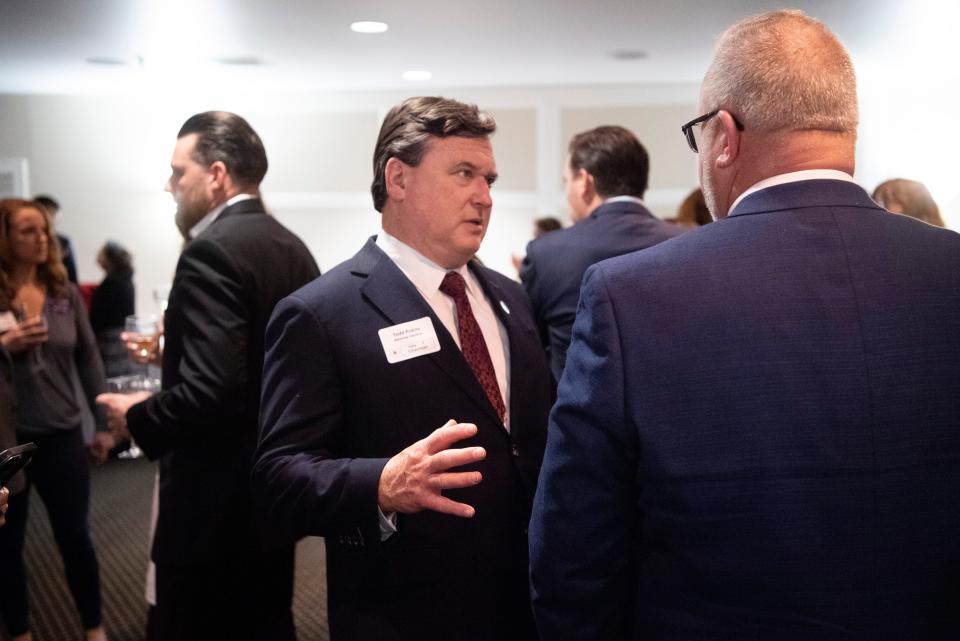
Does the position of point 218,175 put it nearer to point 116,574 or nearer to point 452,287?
point 452,287

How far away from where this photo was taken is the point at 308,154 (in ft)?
27.2

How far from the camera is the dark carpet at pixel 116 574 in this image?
141 inches

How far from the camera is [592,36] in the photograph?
5.84 meters

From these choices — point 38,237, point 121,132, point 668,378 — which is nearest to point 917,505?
point 668,378

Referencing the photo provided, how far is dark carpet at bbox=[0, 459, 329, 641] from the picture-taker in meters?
3.57

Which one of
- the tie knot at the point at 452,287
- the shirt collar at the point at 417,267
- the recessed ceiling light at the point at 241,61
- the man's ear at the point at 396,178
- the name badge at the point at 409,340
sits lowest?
the name badge at the point at 409,340

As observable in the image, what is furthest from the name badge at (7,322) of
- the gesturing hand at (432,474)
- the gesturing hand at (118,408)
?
the gesturing hand at (432,474)

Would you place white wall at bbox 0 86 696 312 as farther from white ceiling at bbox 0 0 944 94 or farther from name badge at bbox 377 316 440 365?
name badge at bbox 377 316 440 365

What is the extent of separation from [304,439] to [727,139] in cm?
85

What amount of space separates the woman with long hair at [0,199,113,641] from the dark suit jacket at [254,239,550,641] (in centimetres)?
174

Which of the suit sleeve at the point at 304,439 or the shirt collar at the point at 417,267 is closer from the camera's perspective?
the suit sleeve at the point at 304,439

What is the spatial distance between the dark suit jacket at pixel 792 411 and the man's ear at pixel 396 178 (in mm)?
736

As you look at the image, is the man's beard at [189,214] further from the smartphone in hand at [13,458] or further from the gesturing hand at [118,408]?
the smartphone in hand at [13,458]

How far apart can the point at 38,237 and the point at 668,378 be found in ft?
10.0
